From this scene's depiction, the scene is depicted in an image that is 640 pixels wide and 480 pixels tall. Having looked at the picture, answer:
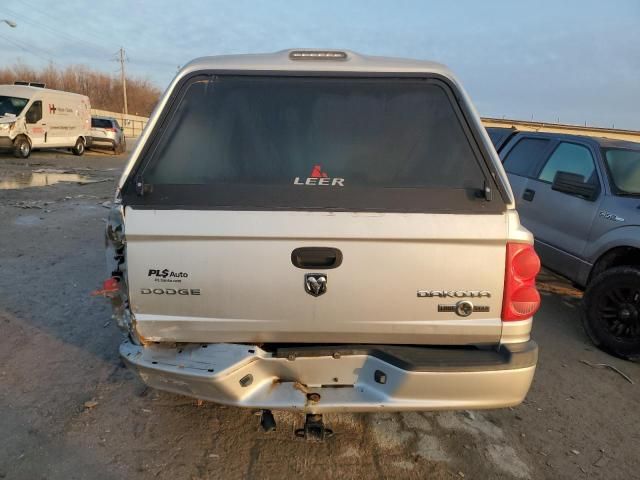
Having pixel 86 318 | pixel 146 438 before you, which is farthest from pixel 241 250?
pixel 86 318

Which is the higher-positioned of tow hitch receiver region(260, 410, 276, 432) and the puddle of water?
tow hitch receiver region(260, 410, 276, 432)

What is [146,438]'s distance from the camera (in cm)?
292

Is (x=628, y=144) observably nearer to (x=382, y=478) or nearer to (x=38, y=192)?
(x=382, y=478)

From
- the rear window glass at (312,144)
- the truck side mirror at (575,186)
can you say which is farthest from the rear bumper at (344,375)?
the truck side mirror at (575,186)

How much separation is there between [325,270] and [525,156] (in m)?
5.33

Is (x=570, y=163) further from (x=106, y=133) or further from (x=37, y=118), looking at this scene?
(x=106, y=133)

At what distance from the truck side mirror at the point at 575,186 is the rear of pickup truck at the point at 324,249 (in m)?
3.18

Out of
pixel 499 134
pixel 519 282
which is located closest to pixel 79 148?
pixel 499 134

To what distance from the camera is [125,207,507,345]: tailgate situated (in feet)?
7.64

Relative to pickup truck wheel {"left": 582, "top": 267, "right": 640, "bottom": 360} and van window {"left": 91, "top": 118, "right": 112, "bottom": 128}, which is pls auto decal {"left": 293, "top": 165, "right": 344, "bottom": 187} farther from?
van window {"left": 91, "top": 118, "right": 112, "bottom": 128}

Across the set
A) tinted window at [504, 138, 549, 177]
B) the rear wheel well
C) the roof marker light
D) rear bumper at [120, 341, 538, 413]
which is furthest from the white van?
the rear wheel well

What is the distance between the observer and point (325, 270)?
236 centimetres

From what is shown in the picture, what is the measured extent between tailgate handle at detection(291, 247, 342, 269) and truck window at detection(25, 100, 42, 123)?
20.8 meters

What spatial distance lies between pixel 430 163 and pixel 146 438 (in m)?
2.36
